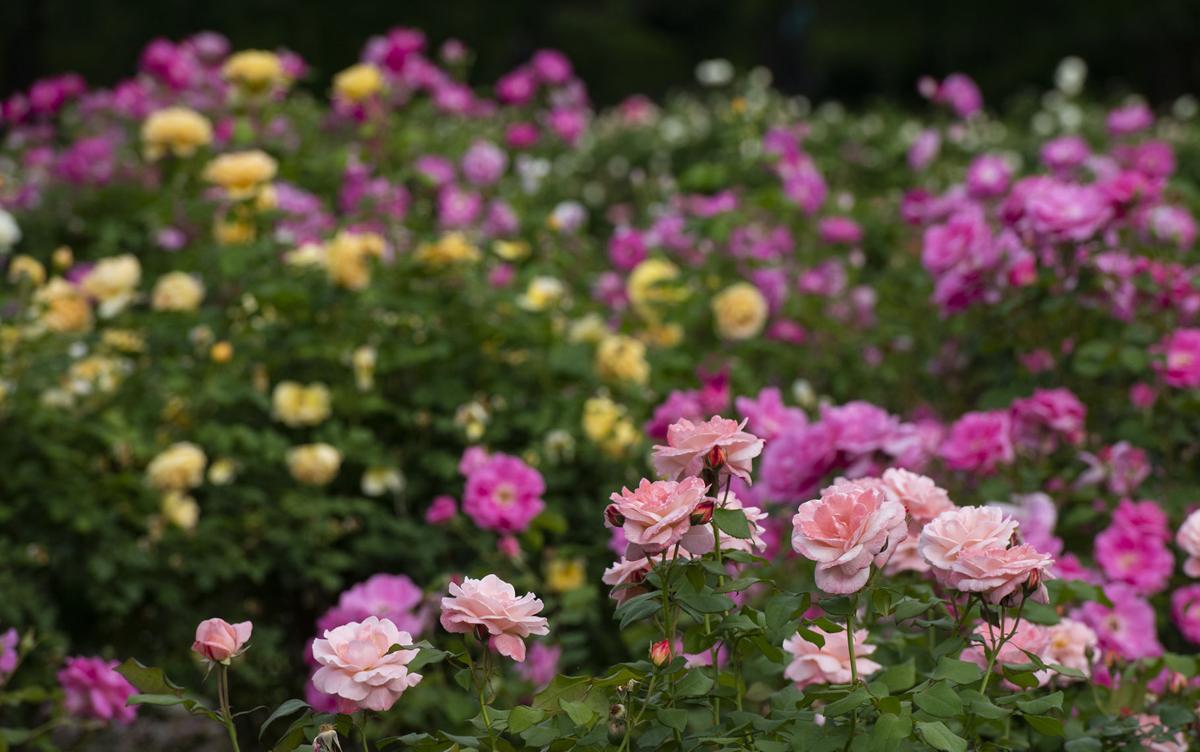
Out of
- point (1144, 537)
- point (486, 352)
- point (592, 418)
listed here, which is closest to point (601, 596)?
point (592, 418)

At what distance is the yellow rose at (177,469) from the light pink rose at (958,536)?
181 centimetres

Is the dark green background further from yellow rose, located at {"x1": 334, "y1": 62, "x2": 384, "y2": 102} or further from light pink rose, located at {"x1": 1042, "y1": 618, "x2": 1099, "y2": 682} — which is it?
light pink rose, located at {"x1": 1042, "y1": 618, "x2": 1099, "y2": 682}

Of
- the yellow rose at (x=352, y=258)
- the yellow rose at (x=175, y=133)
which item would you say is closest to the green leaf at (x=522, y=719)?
the yellow rose at (x=352, y=258)

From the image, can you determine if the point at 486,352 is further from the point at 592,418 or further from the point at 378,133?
the point at 378,133

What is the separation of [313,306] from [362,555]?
60 cm

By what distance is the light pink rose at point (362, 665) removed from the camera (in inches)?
56.2

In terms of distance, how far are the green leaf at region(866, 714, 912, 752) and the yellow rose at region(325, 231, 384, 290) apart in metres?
2.10

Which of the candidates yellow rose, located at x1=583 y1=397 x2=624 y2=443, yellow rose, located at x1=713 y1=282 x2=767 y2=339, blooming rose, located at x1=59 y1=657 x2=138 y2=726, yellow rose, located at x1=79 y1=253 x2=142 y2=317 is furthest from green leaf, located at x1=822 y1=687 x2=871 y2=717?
yellow rose, located at x1=79 y1=253 x2=142 y2=317

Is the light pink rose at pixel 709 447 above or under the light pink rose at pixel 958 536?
above

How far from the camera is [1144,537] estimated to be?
252 cm

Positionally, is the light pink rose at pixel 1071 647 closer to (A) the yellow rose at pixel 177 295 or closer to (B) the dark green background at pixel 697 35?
(A) the yellow rose at pixel 177 295

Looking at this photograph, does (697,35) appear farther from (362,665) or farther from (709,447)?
(362,665)

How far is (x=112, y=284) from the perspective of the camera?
141 inches

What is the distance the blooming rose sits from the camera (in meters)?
2.34
